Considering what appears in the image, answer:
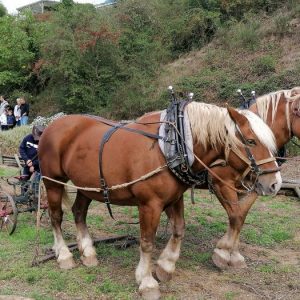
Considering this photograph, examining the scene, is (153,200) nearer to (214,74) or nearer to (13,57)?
(214,74)

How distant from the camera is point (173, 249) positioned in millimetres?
4395

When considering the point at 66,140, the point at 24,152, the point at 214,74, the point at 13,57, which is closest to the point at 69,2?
the point at 13,57

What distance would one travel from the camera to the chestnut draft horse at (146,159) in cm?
371

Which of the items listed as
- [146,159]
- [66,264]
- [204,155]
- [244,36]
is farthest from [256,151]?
[244,36]

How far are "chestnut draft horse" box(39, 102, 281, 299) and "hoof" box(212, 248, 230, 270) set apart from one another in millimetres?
609

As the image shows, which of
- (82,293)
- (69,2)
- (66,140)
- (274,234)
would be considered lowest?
(274,234)

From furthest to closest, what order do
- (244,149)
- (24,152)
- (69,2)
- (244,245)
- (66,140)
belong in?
(69,2) < (24,152) < (244,245) < (66,140) < (244,149)

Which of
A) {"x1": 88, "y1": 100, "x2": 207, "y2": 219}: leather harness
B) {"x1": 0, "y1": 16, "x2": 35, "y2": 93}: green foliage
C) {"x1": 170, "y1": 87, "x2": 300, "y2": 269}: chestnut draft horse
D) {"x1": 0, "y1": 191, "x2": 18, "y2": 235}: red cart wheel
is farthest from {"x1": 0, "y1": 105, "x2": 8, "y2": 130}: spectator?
{"x1": 88, "y1": 100, "x2": 207, "y2": 219}: leather harness

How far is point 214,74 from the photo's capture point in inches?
664

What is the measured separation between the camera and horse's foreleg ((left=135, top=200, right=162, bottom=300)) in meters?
3.99

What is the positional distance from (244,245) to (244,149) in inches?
87.9

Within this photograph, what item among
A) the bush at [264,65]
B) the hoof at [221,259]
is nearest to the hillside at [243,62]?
the bush at [264,65]

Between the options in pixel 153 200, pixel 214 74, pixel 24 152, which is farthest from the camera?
pixel 214 74

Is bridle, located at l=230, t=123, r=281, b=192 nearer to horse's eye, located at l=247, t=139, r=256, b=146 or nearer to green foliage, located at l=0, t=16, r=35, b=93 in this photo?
horse's eye, located at l=247, t=139, r=256, b=146
